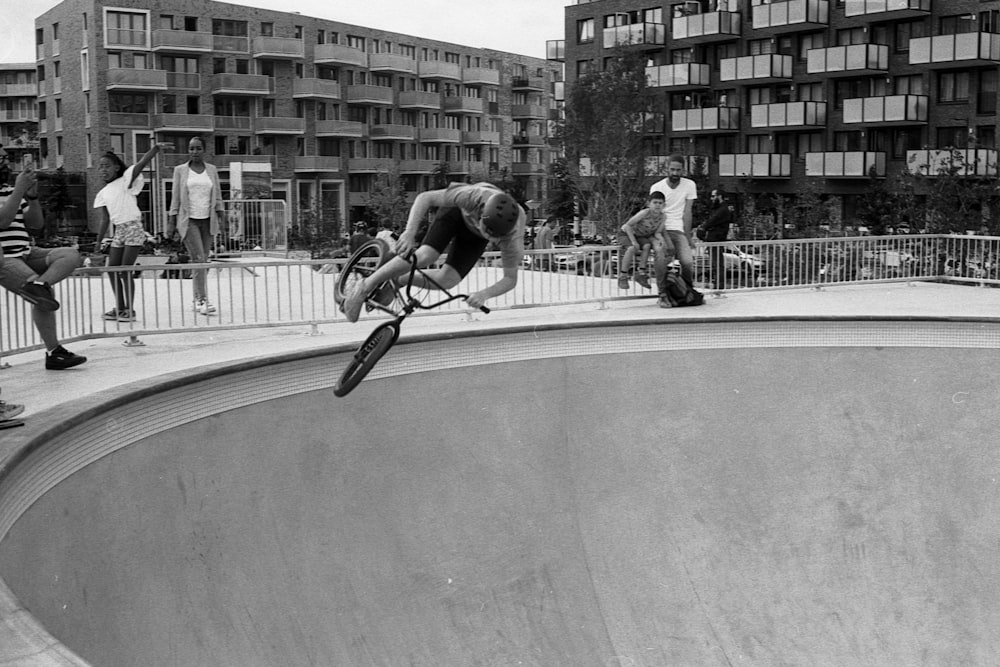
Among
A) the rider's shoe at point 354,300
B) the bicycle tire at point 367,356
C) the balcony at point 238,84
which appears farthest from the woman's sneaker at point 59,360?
the balcony at point 238,84

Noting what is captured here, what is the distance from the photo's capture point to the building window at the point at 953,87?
1778 inches

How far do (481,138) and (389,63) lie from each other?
13.2 m

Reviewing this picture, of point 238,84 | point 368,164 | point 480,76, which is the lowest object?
point 368,164

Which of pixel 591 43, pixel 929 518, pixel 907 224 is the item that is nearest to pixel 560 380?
pixel 929 518

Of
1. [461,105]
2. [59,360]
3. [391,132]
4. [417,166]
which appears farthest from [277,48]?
[59,360]

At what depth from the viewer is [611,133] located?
49844mm

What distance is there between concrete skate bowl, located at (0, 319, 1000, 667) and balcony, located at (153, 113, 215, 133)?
190ft

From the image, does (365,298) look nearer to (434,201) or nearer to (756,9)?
(434,201)

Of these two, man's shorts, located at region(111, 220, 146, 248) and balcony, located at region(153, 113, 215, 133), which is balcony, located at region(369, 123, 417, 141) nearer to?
balcony, located at region(153, 113, 215, 133)

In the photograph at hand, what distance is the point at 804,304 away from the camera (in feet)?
52.9

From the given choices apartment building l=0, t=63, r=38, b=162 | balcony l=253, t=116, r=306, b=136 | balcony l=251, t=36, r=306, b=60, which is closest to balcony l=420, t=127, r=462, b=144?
balcony l=253, t=116, r=306, b=136

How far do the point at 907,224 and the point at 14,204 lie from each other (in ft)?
128

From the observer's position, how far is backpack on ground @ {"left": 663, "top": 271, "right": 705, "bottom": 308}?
15328 mm

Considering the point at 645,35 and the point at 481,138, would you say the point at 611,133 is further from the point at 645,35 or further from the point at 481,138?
the point at 481,138
